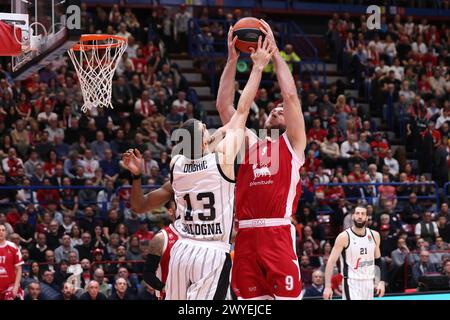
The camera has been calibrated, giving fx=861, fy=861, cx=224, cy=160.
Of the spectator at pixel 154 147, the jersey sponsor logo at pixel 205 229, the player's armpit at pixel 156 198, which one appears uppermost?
the player's armpit at pixel 156 198

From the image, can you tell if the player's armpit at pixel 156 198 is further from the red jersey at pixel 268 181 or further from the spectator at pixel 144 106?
the spectator at pixel 144 106

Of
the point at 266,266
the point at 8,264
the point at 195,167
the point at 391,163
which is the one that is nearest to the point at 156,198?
the point at 195,167

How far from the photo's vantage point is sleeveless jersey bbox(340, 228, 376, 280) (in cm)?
1249

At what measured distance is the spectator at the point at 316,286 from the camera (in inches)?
599

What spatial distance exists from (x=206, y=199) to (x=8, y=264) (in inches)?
274

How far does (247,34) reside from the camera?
7.71 meters

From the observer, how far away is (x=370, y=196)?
1878cm

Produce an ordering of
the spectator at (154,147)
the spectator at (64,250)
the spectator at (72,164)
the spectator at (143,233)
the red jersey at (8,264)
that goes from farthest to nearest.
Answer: the spectator at (154,147), the spectator at (72,164), the spectator at (143,233), the spectator at (64,250), the red jersey at (8,264)

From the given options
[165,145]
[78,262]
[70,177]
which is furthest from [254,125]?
[78,262]

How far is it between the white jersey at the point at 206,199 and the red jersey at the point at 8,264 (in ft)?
22.0

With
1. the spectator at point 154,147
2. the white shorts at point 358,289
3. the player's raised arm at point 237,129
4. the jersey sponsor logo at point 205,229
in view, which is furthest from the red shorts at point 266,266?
the spectator at point 154,147

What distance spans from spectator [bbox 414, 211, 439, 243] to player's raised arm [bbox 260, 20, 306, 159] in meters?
10.6

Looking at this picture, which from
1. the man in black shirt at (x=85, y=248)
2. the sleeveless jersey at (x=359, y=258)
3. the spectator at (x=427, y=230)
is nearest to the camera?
the sleeveless jersey at (x=359, y=258)

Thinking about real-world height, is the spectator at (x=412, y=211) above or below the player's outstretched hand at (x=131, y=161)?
below
